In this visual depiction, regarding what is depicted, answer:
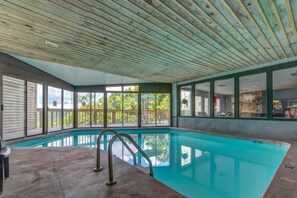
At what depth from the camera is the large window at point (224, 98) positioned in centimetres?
749

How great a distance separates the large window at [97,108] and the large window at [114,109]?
1.23ft

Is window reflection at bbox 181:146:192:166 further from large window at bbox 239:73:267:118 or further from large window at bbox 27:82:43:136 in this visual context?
large window at bbox 27:82:43:136

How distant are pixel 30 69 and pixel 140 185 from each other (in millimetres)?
7262

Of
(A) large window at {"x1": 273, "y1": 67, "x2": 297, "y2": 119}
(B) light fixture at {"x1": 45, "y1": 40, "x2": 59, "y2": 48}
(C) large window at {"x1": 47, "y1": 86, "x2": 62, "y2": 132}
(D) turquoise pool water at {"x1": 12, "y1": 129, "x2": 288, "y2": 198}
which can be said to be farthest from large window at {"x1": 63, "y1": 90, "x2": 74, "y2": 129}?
(A) large window at {"x1": 273, "y1": 67, "x2": 297, "y2": 119}

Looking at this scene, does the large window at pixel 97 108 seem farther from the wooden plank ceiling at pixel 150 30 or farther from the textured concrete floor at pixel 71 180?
the textured concrete floor at pixel 71 180

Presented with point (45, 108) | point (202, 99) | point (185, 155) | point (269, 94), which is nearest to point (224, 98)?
point (202, 99)

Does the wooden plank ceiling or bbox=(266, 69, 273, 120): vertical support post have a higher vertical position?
the wooden plank ceiling

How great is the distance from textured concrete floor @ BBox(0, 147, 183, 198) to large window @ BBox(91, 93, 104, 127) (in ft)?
24.9

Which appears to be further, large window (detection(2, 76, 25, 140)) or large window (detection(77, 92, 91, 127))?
large window (detection(77, 92, 91, 127))

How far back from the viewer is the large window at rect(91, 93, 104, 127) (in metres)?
10.5

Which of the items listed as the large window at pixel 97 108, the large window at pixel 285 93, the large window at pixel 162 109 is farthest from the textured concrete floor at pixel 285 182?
the large window at pixel 97 108

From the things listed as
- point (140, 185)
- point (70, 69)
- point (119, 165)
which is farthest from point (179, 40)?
point (70, 69)

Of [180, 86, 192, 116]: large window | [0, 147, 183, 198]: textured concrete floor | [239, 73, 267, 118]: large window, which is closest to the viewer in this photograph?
[0, 147, 183, 198]: textured concrete floor

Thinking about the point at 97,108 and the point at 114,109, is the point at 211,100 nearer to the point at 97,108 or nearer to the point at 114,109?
the point at 114,109
